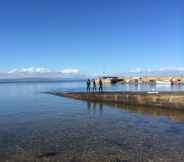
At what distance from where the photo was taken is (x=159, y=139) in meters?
19.9

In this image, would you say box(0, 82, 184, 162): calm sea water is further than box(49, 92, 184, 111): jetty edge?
No

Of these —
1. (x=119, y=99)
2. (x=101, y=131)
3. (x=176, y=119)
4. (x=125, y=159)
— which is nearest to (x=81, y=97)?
(x=119, y=99)

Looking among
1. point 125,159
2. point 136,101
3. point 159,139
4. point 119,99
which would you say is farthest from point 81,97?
point 125,159

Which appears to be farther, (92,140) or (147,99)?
(147,99)

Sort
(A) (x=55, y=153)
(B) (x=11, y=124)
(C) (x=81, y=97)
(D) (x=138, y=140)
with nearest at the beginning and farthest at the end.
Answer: (A) (x=55, y=153)
(D) (x=138, y=140)
(B) (x=11, y=124)
(C) (x=81, y=97)

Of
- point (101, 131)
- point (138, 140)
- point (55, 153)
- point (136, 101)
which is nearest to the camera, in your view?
point (55, 153)

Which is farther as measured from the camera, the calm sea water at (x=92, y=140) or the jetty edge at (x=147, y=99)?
the jetty edge at (x=147, y=99)

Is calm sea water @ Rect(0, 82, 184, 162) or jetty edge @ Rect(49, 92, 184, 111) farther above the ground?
jetty edge @ Rect(49, 92, 184, 111)

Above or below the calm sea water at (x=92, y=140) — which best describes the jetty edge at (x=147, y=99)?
above

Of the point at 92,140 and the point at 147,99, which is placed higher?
the point at 147,99

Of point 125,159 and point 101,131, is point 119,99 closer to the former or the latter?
point 101,131

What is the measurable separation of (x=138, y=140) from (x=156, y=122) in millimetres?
8494

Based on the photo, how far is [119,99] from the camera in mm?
46906

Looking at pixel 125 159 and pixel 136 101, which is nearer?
pixel 125 159
